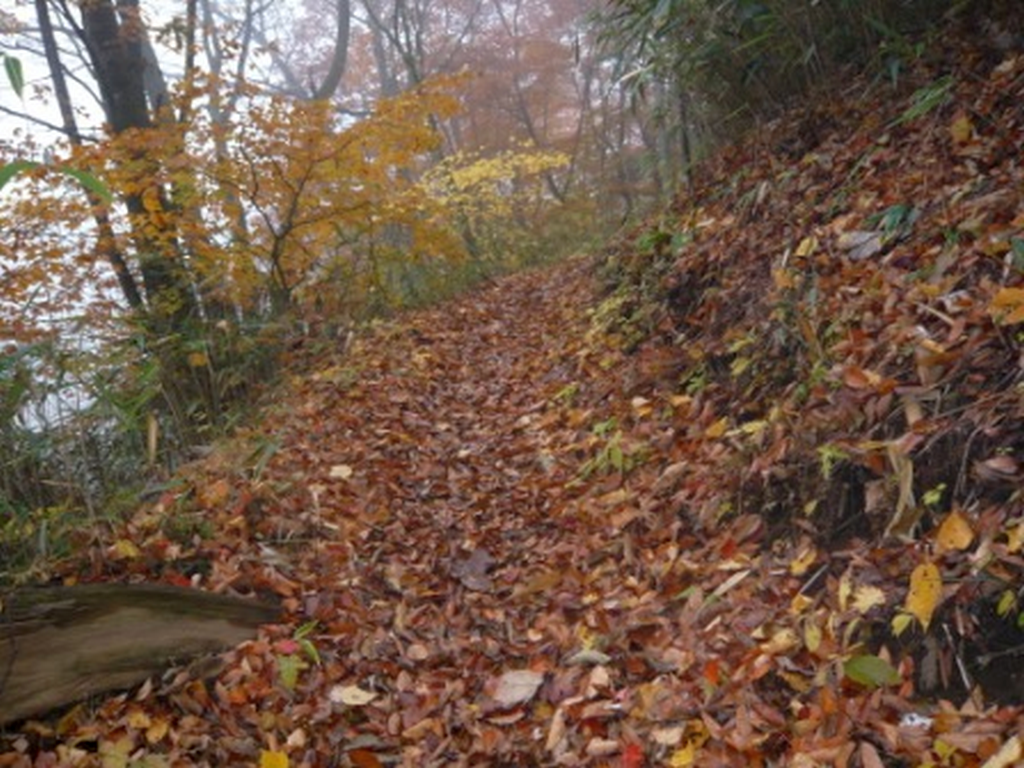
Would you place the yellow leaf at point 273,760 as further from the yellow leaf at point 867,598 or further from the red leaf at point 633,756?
the yellow leaf at point 867,598

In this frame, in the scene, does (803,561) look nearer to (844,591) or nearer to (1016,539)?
(844,591)

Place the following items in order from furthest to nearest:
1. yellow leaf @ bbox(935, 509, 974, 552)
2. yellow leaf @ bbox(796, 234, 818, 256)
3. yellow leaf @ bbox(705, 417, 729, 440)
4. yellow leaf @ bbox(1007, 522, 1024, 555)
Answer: yellow leaf @ bbox(796, 234, 818, 256) < yellow leaf @ bbox(705, 417, 729, 440) < yellow leaf @ bbox(935, 509, 974, 552) < yellow leaf @ bbox(1007, 522, 1024, 555)

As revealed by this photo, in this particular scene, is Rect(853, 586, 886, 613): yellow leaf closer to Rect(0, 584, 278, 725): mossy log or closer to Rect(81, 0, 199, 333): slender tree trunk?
Rect(0, 584, 278, 725): mossy log

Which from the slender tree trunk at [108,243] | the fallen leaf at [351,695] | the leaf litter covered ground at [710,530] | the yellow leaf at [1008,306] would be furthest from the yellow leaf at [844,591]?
the slender tree trunk at [108,243]

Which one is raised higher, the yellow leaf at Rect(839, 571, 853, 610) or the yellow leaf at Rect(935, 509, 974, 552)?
the yellow leaf at Rect(935, 509, 974, 552)

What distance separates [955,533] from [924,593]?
0.64ft

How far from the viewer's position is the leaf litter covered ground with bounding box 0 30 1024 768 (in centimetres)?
207

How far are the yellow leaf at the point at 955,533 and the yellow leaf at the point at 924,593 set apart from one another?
0.09 metres

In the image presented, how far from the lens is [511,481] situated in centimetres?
407

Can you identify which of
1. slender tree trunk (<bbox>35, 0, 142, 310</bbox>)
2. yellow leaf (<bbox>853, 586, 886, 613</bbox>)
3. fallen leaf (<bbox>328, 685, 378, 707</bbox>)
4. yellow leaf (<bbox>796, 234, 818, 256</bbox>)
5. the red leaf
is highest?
slender tree trunk (<bbox>35, 0, 142, 310</bbox>)

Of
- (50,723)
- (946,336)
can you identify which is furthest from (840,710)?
(50,723)

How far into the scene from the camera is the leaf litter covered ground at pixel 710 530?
2.07m

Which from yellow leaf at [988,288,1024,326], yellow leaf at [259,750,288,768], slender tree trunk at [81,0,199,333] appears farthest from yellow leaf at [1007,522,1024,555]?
slender tree trunk at [81,0,199,333]

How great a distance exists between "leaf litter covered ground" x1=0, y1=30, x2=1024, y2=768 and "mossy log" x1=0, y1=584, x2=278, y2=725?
77mm
